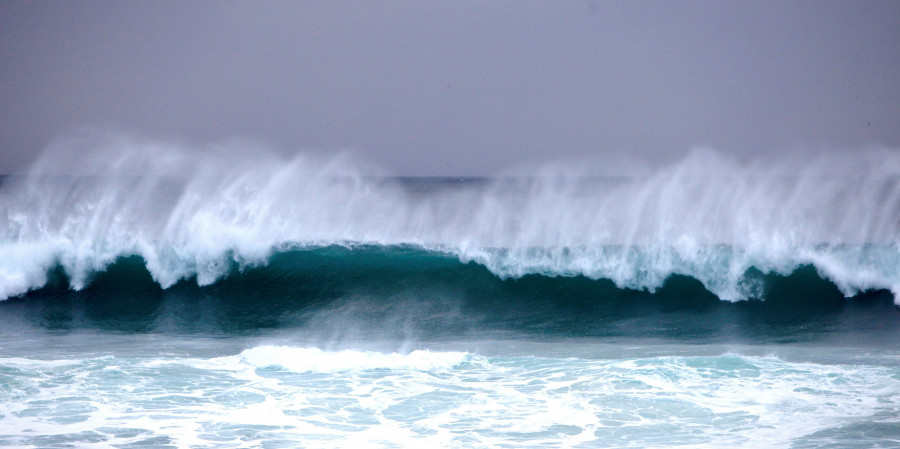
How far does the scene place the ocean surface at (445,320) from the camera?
646cm

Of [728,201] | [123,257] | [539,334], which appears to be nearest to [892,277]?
[728,201]

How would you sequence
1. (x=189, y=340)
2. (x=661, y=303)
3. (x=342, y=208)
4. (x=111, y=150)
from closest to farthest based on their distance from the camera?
1. (x=189, y=340)
2. (x=661, y=303)
3. (x=111, y=150)
4. (x=342, y=208)

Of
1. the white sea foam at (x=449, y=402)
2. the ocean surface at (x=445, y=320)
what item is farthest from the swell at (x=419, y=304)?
the white sea foam at (x=449, y=402)

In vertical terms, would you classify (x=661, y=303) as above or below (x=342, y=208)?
below

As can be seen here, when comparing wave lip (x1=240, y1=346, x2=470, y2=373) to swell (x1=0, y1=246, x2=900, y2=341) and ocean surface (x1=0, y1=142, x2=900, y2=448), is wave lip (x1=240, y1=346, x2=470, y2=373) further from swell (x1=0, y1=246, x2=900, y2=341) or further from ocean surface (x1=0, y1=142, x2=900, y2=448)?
swell (x1=0, y1=246, x2=900, y2=341)

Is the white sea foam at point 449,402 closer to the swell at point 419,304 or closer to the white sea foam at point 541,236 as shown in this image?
Result: the swell at point 419,304

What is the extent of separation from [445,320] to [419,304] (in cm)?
97

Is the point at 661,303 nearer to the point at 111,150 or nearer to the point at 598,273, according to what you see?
the point at 598,273

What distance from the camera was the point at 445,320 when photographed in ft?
37.6

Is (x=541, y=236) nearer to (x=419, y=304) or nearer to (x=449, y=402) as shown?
(x=419, y=304)

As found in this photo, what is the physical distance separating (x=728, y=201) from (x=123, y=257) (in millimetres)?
13550

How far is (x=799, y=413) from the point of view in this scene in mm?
6625

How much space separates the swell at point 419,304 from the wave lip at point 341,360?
151cm

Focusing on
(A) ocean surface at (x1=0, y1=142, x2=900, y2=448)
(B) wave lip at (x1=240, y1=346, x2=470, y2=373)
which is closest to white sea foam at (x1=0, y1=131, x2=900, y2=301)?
(A) ocean surface at (x1=0, y1=142, x2=900, y2=448)
